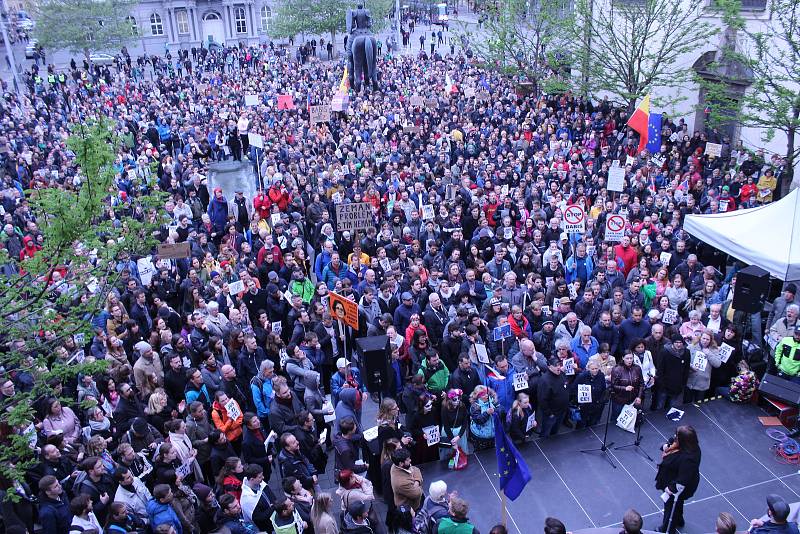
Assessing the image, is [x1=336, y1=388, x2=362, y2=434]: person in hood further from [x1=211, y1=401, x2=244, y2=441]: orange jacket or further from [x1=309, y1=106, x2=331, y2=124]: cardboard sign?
[x1=309, y1=106, x2=331, y2=124]: cardboard sign

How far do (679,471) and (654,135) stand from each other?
1318 cm

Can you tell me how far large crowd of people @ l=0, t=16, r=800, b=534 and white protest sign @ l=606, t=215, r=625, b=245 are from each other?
0.81 ft

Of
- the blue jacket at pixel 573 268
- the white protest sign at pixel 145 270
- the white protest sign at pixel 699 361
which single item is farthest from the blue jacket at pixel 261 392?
the blue jacket at pixel 573 268

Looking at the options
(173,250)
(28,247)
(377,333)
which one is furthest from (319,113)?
(377,333)

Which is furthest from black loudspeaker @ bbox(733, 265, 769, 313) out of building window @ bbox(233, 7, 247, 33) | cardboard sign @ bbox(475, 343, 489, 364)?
building window @ bbox(233, 7, 247, 33)

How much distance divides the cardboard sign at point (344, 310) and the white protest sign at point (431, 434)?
5.92ft

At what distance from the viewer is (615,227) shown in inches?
509

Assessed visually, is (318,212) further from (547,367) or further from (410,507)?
(410,507)

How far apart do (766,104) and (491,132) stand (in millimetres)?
8770

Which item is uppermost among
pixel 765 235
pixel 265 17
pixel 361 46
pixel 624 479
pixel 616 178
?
pixel 265 17

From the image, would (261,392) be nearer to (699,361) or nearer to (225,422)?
(225,422)

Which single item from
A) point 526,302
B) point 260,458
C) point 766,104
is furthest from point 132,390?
point 766,104

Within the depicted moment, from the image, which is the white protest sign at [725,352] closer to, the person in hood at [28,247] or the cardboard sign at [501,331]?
the cardboard sign at [501,331]

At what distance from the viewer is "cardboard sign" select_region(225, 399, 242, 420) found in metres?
8.42
